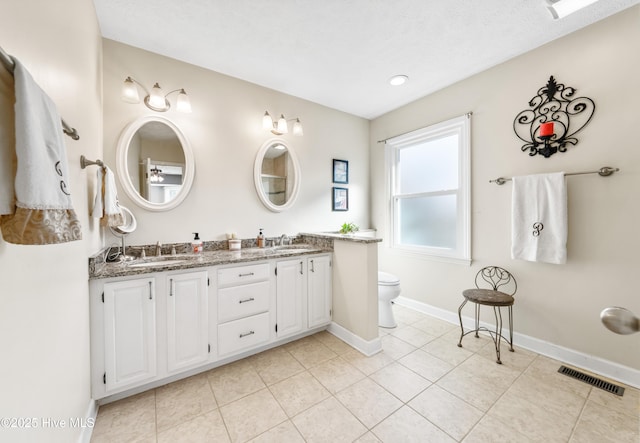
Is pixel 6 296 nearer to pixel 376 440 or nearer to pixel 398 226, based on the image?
pixel 376 440

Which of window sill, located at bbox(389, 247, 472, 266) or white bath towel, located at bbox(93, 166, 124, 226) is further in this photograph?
window sill, located at bbox(389, 247, 472, 266)

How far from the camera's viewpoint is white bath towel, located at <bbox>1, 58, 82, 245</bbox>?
0.59 metres

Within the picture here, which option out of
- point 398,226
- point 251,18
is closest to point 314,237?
point 398,226

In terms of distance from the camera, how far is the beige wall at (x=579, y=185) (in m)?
1.72

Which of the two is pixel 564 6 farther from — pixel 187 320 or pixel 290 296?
pixel 187 320

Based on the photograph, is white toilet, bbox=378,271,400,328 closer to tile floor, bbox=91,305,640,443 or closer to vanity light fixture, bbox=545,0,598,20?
tile floor, bbox=91,305,640,443

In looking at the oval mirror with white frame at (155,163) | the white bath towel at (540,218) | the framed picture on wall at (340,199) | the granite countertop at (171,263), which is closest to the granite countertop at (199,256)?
the granite countertop at (171,263)

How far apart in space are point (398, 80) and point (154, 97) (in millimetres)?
2307

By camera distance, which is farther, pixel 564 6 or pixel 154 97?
pixel 154 97

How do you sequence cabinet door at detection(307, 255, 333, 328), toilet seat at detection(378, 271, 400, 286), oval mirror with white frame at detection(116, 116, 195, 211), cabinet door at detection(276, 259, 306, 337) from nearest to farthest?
oval mirror with white frame at detection(116, 116, 195, 211), cabinet door at detection(276, 259, 306, 337), cabinet door at detection(307, 255, 333, 328), toilet seat at detection(378, 271, 400, 286)

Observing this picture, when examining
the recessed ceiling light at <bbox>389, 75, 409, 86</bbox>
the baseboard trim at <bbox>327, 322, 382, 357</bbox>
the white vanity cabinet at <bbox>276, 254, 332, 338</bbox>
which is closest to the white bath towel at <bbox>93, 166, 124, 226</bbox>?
the white vanity cabinet at <bbox>276, 254, 332, 338</bbox>

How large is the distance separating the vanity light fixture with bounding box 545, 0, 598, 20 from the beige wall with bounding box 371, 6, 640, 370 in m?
0.37

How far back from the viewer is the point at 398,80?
103 inches

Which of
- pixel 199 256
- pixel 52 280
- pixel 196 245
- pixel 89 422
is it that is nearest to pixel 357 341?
pixel 199 256
